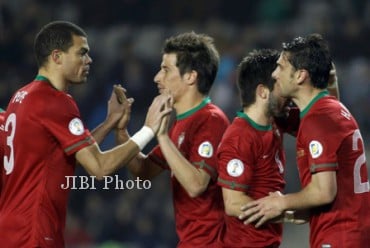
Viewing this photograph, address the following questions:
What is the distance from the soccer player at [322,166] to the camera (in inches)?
220

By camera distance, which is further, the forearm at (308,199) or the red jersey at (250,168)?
the red jersey at (250,168)

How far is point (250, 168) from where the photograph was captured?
5965 millimetres

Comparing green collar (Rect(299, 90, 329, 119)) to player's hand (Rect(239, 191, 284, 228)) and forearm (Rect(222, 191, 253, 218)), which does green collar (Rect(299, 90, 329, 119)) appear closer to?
player's hand (Rect(239, 191, 284, 228))

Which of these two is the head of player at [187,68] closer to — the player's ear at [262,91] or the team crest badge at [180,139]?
the team crest badge at [180,139]

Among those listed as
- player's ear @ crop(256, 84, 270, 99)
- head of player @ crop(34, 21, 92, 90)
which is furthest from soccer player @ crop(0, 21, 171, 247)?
player's ear @ crop(256, 84, 270, 99)

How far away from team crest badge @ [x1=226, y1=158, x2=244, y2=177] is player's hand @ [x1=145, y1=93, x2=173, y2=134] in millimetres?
493

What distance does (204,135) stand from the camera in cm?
634

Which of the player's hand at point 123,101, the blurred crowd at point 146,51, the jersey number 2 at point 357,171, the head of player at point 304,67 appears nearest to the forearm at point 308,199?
A: the jersey number 2 at point 357,171

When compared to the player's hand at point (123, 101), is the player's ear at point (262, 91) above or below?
below

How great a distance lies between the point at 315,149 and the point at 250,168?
1.73 ft

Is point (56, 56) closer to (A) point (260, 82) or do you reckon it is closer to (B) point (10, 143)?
(B) point (10, 143)

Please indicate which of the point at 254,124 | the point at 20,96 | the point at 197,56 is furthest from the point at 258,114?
the point at 20,96

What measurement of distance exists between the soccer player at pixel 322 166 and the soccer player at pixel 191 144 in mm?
471

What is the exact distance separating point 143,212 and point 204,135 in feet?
16.5
